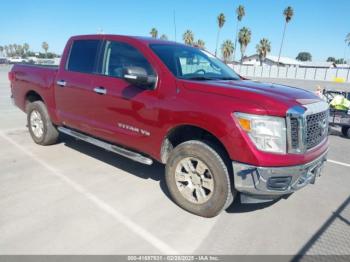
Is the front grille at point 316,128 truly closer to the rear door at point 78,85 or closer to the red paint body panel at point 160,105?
the red paint body panel at point 160,105

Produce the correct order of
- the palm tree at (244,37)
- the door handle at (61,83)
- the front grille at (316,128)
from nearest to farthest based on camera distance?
the front grille at (316,128) < the door handle at (61,83) < the palm tree at (244,37)

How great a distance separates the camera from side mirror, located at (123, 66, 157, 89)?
3.65 meters

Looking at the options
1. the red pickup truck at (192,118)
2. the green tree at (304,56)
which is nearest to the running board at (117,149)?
the red pickup truck at (192,118)

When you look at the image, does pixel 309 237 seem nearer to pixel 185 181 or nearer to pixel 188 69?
pixel 185 181

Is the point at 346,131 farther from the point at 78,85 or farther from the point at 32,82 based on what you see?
the point at 32,82

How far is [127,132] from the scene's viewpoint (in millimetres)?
4129

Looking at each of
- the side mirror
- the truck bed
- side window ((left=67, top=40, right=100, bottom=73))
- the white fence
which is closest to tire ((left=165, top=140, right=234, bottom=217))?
the side mirror

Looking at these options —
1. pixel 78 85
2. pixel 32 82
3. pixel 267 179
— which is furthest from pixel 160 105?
pixel 32 82

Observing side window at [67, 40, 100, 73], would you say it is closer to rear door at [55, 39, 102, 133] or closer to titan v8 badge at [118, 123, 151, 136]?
rear door at [55, 39, 102, 133]

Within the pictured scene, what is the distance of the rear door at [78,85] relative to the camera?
4664 millimetres

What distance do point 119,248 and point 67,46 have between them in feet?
12.1

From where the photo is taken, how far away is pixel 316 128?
137 inches

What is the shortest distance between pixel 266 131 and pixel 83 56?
10.4 feet

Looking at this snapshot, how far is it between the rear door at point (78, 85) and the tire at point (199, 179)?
172 centimetres
